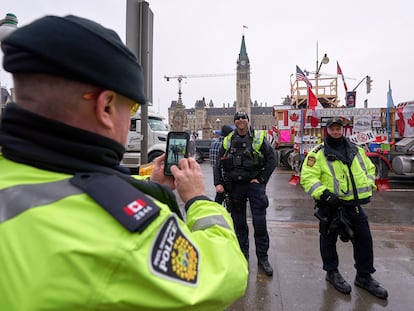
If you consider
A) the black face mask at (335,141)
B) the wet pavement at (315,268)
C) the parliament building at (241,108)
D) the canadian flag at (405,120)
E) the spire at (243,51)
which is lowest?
the wet pavement at (315,268)

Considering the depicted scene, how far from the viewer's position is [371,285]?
3.26 metres

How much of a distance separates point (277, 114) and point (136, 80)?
495 inches

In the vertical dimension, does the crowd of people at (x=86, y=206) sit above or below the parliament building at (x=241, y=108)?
below

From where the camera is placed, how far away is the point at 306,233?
16.9 feet

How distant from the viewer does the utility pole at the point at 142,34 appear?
2.82 metres

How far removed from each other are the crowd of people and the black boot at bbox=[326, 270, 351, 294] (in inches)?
112

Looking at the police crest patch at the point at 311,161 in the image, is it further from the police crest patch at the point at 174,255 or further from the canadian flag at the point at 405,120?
the canadian flag at the point at 405,120

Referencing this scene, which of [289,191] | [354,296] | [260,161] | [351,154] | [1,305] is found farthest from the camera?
[289,191]

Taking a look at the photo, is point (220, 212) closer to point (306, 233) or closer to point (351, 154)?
point (351, 154)

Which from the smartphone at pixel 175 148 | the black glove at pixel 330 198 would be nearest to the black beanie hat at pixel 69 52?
the smartphone at pixel 175 148

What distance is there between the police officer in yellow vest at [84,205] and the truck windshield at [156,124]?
12.6 m

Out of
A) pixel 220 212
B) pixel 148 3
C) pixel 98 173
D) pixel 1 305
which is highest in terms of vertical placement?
pixel 148 3

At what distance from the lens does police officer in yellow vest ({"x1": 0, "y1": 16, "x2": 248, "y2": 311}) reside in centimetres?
65

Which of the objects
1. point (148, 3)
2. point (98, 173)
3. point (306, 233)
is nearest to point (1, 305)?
point (98, 173)
